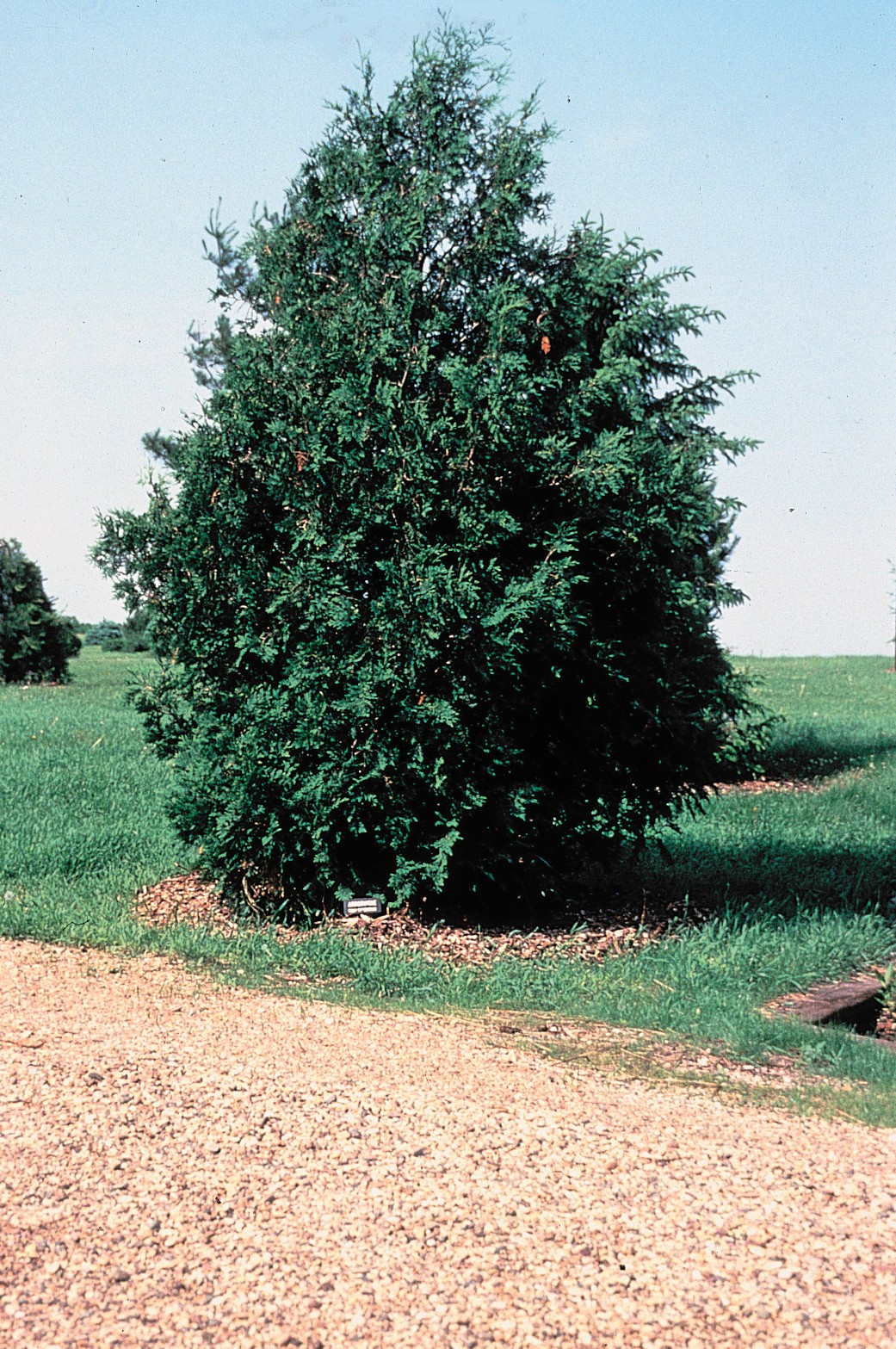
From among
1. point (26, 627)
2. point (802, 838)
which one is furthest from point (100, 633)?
point (802, 838)

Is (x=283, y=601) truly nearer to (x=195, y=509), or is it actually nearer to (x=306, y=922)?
(x=195, y=509)

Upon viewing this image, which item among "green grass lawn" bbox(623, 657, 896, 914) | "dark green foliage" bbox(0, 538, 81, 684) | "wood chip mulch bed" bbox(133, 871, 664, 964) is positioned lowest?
"wood chip mulch bed" bbox(133, 871, 664, 964)

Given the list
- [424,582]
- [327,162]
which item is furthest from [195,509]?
[327,162]

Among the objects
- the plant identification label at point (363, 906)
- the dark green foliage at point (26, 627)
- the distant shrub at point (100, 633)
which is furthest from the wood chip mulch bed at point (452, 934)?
the distant shrub at point (100, 633)

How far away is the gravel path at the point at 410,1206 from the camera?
126 inches

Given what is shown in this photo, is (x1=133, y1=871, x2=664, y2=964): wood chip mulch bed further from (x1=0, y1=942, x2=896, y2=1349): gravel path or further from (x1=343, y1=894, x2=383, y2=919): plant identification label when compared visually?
(x1=0, y1=942, x2=896, y2=1349): gravel path

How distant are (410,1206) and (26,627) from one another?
26.9 m

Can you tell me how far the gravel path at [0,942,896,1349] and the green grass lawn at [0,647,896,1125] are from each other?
1134mm

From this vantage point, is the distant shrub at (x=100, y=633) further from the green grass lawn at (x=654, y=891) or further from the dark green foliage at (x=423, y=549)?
the dark green foliage at (x=423, y=549)

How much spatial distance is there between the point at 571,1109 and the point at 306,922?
3.82 metres

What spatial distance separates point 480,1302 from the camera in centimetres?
324

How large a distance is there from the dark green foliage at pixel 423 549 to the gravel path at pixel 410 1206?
259 cm

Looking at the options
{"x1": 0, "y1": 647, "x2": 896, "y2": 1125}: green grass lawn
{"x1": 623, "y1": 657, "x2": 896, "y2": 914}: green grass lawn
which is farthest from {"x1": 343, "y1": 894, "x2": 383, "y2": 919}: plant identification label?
{"x1": 623, "y1": 657, "x2": 896, "y2": 914}: green grass lawn

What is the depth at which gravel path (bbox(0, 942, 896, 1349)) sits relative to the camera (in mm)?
3211
